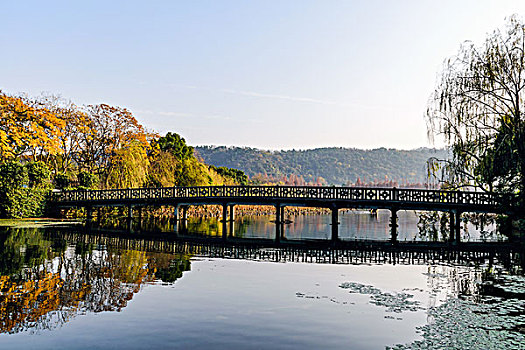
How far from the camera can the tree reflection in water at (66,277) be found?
10242 millimetres

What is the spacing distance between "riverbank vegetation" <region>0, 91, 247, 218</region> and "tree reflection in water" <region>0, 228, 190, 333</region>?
15.4m

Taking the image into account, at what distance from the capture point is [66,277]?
14.1m

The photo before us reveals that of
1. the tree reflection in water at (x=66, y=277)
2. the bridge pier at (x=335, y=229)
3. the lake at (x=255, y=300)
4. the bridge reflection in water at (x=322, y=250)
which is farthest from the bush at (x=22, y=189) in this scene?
the bridge pier at (x=335, y=229)

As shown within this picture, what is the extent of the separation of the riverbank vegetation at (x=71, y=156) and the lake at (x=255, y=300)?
59.5ft

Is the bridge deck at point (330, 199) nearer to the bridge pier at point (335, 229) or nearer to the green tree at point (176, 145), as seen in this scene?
the bridge pier at point (335, 229)

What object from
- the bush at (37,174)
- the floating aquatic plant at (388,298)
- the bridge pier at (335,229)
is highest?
the bush at (37,174)

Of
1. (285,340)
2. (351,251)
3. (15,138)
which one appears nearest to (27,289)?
(285,340)

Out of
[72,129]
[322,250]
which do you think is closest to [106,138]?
[72,129]

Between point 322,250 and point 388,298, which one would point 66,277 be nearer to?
point 388,298

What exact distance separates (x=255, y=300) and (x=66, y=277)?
5579mm

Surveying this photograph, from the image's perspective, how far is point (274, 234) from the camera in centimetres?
3184

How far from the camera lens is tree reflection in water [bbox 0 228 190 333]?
10.2m

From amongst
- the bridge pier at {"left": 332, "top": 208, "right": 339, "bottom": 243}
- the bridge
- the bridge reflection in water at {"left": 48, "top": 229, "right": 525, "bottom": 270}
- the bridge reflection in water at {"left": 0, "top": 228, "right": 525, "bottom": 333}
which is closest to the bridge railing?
the bridge

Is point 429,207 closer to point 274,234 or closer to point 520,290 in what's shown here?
point 274,234
